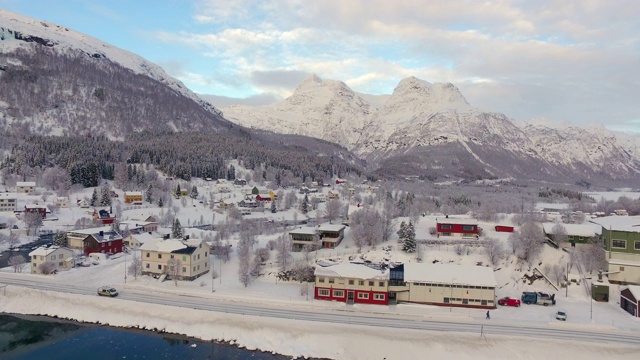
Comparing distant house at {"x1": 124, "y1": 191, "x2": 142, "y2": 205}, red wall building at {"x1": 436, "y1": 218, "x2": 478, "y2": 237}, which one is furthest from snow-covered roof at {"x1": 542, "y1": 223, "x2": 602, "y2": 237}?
distant house at {"x1": 124, "y1": 191, "x2": 142, "y2": 205}

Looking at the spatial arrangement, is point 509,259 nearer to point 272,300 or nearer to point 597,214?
point 272,300

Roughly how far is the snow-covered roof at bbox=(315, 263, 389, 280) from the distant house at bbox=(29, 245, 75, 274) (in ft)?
91.4

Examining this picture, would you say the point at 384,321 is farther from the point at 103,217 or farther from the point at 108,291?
the point at 103,217

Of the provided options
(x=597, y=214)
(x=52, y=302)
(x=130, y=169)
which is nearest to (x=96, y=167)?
(x=130, y=169)

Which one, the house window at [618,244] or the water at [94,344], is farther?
the house window at [618,244]

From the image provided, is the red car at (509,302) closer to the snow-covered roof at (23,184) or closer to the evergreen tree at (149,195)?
the evergreen tree at (149,195)

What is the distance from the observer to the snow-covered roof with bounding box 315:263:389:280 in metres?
43.3

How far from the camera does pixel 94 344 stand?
35.6 meters

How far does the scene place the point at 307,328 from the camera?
36406mm

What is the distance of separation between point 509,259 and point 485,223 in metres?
17.8

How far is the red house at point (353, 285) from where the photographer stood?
43094 mm

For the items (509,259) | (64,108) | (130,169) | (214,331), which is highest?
(64,108)

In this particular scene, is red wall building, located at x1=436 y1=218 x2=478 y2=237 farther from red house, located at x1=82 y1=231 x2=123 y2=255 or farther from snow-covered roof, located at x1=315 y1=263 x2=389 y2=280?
red house, located at x1=82 y1=231 x2=123 y2=255

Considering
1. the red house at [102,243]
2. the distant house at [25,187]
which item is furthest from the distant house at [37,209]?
the red house at [102,243]
